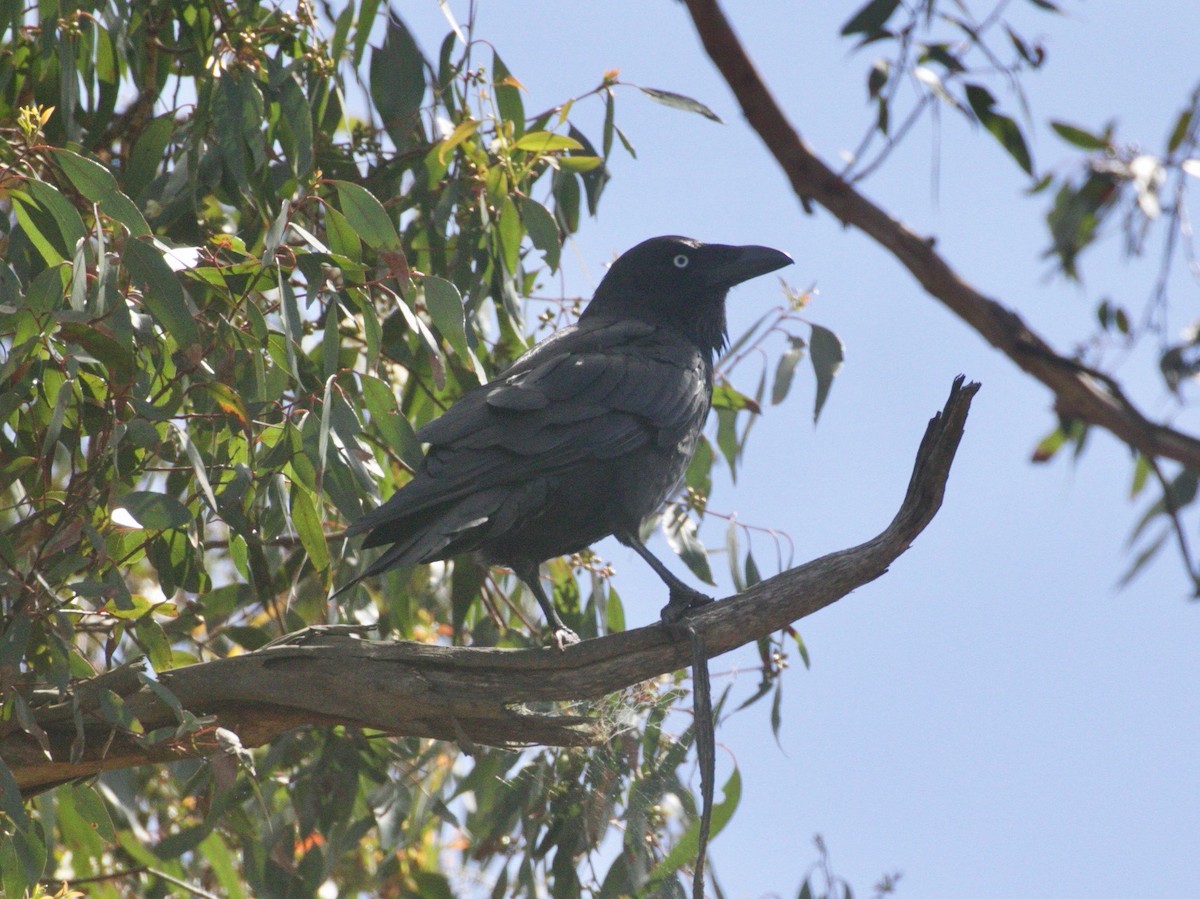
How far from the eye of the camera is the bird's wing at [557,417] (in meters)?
3.46

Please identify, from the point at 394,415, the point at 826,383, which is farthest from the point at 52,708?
the point at 826,383

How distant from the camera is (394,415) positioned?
3.46 meters

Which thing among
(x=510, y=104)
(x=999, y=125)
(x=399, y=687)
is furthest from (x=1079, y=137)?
(x=510, y=104)

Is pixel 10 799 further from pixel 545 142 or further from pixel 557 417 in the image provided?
pixel 545 142

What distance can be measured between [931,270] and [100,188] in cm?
188

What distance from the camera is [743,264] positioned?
4.60 metres

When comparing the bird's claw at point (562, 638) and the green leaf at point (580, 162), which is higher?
the green leaf at point (580, 162)

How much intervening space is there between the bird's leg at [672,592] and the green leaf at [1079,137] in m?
1.40

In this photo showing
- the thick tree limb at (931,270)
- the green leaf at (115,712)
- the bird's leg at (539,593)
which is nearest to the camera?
the thick tree limb at (931,270)

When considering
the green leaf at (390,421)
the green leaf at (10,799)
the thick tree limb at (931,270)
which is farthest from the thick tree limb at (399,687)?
the thick tree limb at (931,270)

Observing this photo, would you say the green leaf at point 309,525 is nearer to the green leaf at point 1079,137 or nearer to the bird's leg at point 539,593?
the bird's leg at point 539,593

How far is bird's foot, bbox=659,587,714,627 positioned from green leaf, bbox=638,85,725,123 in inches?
54.7

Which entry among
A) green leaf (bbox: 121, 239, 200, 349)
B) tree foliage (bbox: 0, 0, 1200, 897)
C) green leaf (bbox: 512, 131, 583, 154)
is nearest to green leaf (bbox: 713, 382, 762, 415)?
tree foliage (bbox: 0, 0, 1200, 897)

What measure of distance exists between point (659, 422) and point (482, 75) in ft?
3.58
